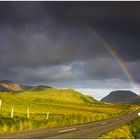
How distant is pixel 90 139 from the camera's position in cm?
2339

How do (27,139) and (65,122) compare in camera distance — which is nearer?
(27,139)

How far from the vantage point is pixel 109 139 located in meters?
25.3

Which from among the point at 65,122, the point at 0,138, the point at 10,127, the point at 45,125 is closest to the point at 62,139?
the point at 0,138

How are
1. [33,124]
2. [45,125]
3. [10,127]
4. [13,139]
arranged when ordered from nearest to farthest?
1. [13,139]
2. [10,127]
3. [33,124]
4. [45,125]

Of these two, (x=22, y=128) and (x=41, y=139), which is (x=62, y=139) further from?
(x=22, y=128)

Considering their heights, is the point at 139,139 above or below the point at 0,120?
below

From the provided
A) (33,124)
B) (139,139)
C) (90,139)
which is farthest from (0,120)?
(139,139)

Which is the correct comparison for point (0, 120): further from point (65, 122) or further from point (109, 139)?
point (65, 122)

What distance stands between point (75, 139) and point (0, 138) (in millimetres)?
5097

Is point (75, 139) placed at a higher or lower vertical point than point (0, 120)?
lower

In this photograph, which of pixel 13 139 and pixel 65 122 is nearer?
pixel 13 139

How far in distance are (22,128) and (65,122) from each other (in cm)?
1351

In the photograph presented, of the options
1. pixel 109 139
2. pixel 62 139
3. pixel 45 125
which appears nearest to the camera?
pixel 62 139

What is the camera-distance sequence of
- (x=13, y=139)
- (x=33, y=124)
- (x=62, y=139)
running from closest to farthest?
(x=13, y=139), (x=62, y=139), (x=33, y=124)
